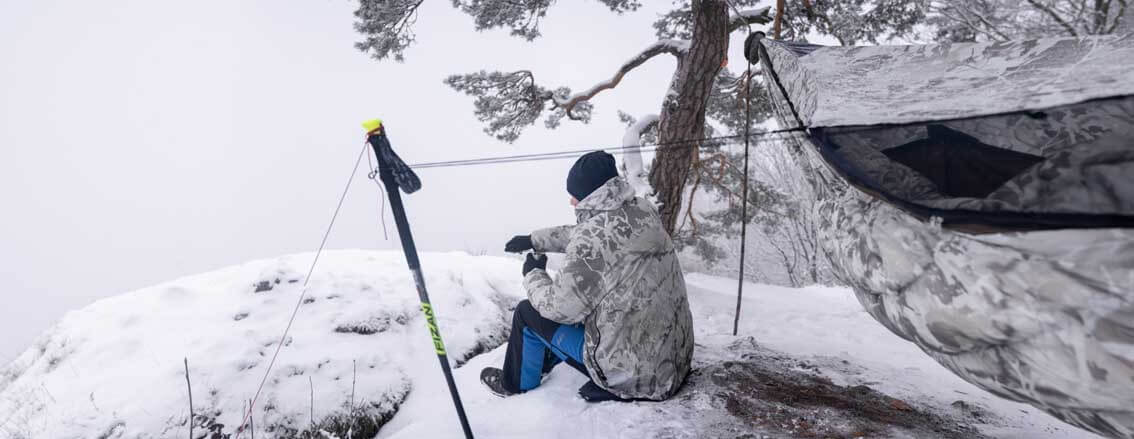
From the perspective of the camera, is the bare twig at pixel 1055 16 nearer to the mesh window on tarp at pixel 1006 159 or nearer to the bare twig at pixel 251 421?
the mesh window on tarp at pixel 1006 159

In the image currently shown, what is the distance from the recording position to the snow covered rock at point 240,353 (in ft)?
7.32

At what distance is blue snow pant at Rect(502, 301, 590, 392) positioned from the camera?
218 centimetres

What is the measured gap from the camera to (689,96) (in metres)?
4.49

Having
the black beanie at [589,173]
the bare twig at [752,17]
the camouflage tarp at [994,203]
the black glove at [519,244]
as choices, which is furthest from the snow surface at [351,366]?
the bare twig at [752,17]

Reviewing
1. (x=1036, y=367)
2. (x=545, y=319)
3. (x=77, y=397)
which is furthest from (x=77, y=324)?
(x=1036, y=367)

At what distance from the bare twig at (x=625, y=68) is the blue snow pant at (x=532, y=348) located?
12.1ft

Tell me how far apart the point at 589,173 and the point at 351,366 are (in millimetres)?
2038

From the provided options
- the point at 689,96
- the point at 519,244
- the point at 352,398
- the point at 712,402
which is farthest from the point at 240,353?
the point at 689,96

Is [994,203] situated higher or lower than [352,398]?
higher

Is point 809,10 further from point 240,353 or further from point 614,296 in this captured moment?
point 240,353

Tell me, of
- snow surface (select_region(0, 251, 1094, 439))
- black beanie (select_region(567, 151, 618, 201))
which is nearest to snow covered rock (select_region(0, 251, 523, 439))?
snow surface (select_region(0, 251, 1094, 439))

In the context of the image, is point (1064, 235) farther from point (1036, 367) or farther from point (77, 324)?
point (77, 324)

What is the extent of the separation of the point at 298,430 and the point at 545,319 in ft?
4.90

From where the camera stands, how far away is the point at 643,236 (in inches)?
78.0
